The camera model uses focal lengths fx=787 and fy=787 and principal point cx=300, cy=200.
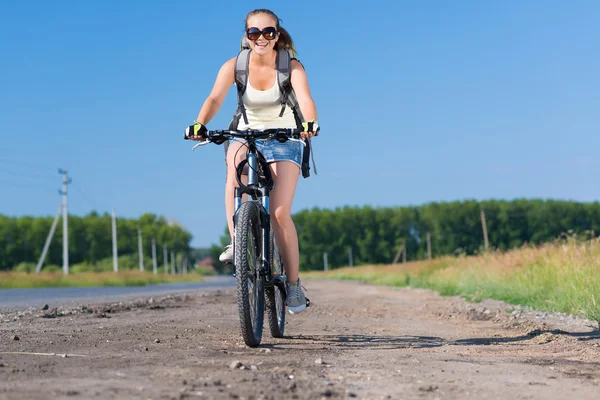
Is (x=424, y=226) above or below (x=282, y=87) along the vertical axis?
above

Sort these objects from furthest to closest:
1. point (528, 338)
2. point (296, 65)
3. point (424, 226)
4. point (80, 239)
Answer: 1. point (424, 226)
2. point (80, 239)
3. point (528, 338)
4. point (296, 65)

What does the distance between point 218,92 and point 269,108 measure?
0.40 m

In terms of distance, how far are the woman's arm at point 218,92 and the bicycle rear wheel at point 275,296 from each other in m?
0.99

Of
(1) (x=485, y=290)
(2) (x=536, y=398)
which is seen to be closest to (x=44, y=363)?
(2) (x=536, y=398)

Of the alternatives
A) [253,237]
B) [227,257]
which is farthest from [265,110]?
[227,257]

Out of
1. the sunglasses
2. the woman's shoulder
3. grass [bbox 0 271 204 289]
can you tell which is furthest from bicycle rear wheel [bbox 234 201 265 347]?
grass [bbox 0 271 204 289]

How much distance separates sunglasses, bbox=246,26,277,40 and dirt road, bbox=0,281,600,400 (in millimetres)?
2155

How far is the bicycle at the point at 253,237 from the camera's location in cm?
509

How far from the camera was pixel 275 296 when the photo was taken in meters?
6.12

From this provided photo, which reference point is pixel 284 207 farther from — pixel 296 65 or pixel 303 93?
pixel 296 65

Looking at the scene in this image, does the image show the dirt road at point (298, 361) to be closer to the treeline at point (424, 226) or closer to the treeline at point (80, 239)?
the treeline at point (424, 226)

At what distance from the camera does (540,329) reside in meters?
7.11

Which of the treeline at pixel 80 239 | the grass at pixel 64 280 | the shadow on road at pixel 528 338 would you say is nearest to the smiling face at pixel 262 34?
the shadow on road at pixel 528 338

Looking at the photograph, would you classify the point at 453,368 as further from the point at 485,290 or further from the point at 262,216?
the point at 485,290
